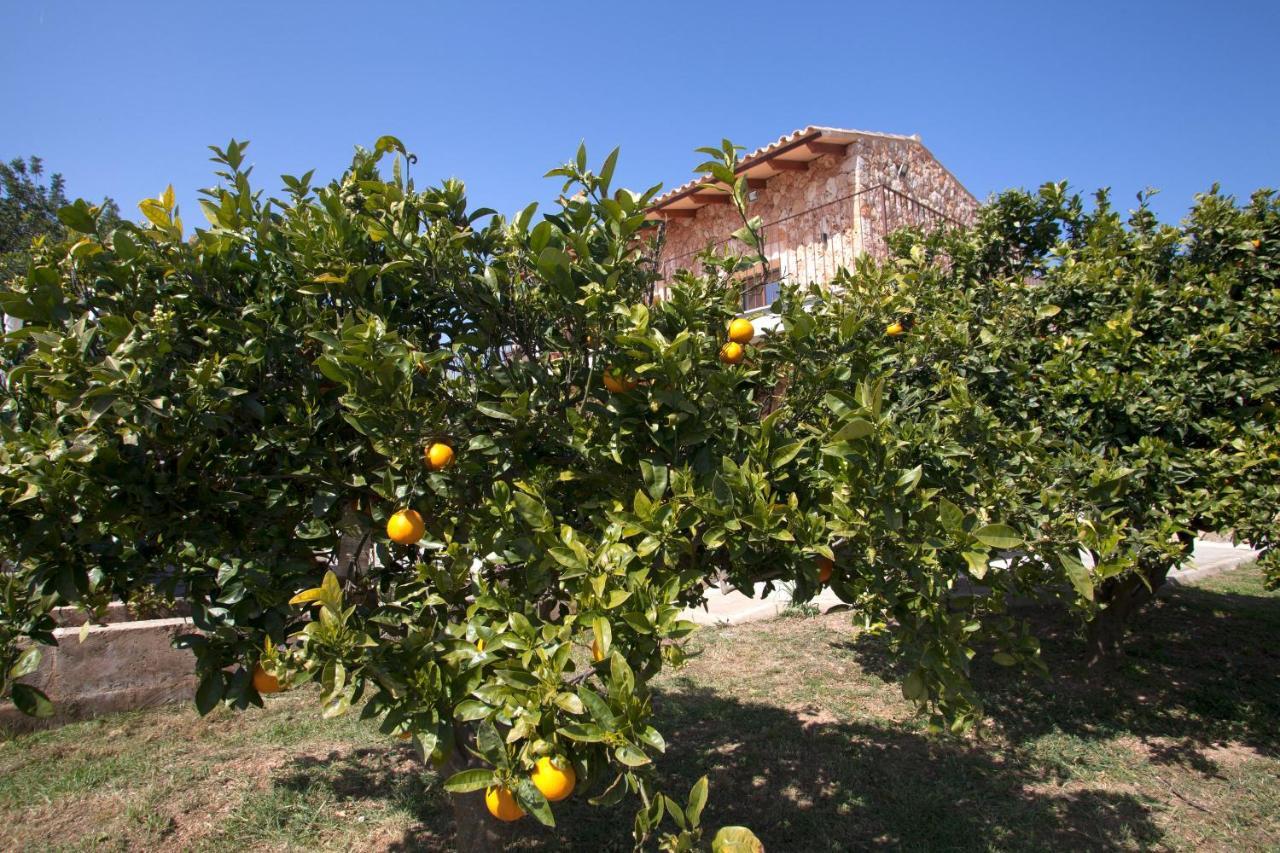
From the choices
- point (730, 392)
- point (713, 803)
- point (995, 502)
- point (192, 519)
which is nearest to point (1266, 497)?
point (995, 502)

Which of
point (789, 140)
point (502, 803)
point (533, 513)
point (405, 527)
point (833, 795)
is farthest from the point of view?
point (789, 140)

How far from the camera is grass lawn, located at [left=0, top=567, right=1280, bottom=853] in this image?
3301 mm

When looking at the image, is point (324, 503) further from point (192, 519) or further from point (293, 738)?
point (293, 738)

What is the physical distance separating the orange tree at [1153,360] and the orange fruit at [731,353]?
1.45 metres

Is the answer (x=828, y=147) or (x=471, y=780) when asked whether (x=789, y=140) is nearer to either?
(x=828, y=147)

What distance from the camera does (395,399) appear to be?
159 centimetres

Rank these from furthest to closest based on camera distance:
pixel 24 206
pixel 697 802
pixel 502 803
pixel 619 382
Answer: pixel 24 206 → pixel 619 382 → pixel 502 803 → pixel 697 802

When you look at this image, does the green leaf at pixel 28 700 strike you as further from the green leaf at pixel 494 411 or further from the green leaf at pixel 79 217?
the green leaf at pixel 494 411

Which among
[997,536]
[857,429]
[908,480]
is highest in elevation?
[857,429]

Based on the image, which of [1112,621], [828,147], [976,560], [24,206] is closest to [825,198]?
[828,147]

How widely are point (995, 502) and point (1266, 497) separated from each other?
8.37 feet

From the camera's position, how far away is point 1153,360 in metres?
3.98

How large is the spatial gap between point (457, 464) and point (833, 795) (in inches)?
115

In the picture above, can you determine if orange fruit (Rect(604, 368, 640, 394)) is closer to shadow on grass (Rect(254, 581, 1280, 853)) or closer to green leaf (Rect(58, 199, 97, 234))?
green leaf (Rect(58, 199, 97, 234))
